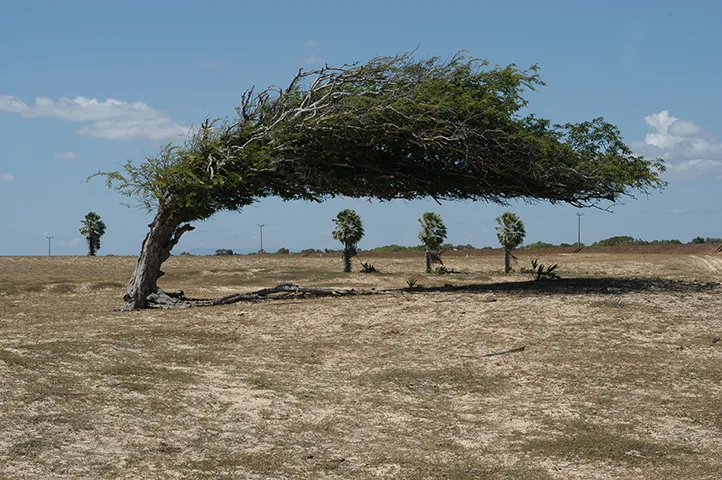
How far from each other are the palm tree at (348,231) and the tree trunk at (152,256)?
24.1 metres

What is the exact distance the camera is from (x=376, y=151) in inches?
1044

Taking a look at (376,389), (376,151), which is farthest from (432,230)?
(376,389)

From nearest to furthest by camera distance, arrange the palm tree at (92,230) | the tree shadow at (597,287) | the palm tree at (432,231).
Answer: the tree shadow at (597,287), the palm tree at (432,231), the palm tree at (92,230)

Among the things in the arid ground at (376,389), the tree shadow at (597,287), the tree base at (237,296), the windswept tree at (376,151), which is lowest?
the arid ground at (376,389)

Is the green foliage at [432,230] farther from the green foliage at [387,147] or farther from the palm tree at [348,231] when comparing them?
the green foliage at [387,147]

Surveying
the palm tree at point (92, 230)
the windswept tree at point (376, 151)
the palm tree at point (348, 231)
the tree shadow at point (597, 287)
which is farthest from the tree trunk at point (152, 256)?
the palm tree at point (92, 230)

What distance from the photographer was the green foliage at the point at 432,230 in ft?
163

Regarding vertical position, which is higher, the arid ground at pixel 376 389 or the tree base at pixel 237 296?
the tree base at pixel 237 296

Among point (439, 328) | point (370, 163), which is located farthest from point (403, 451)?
point (370, 163)

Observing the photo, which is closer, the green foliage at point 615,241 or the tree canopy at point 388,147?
the tree canopy at point 388,147

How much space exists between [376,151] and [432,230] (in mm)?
23690

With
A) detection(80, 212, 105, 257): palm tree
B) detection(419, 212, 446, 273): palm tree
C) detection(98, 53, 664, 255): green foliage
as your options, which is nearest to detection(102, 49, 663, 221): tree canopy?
detection(98, 53, 664, 255): green foliage

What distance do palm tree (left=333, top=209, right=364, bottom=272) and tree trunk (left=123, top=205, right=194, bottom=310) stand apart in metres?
24.1

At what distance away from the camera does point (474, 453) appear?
993 cm
